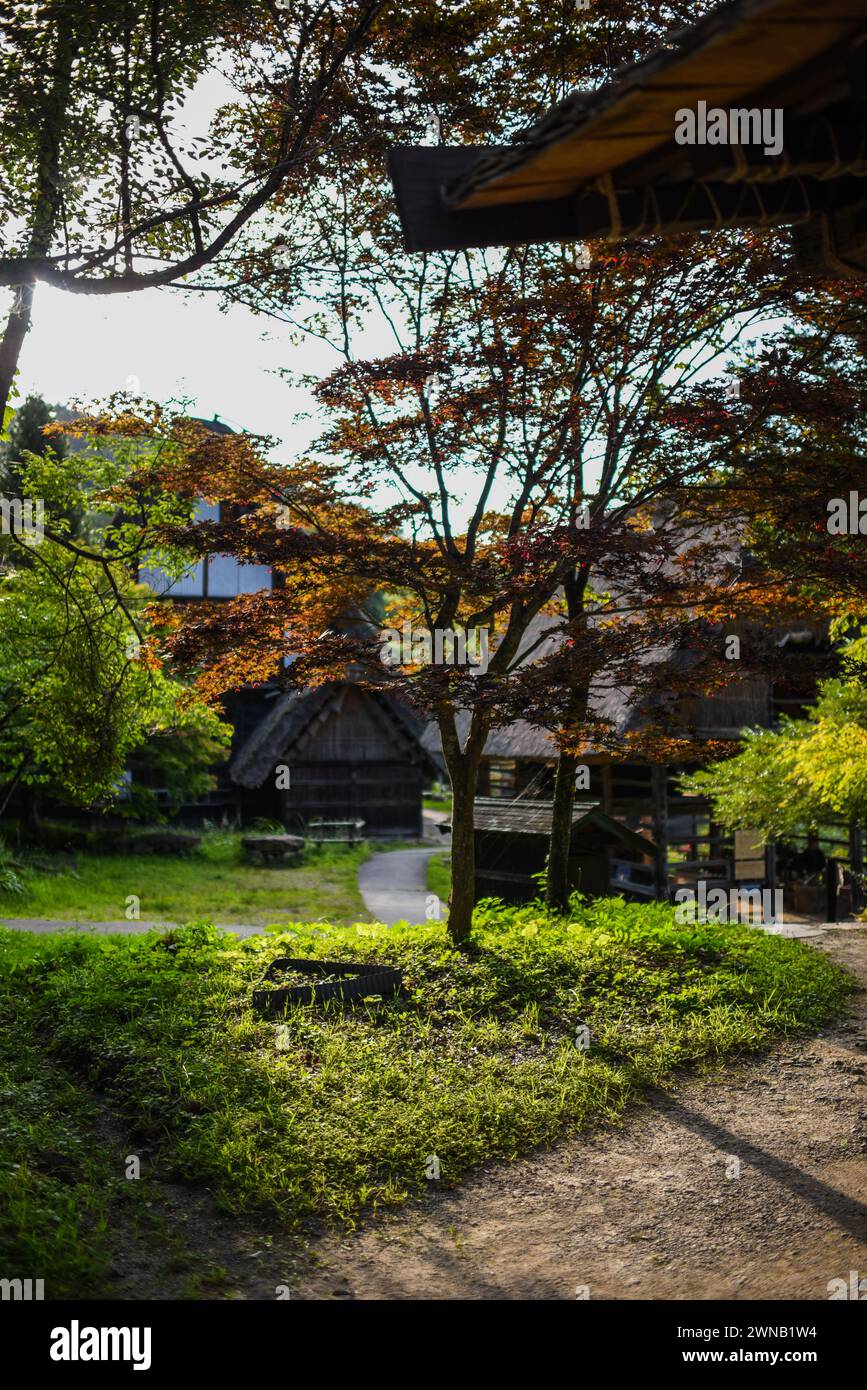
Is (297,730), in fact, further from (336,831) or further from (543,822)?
(543,822)

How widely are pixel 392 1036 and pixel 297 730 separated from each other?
20940 mm

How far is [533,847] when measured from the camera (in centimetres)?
1463

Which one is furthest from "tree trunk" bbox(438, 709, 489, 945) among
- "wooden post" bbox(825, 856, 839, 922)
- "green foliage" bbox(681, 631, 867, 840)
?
"wooden post" bbox(825, 856, 839, 922)

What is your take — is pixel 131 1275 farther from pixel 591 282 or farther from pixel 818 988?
pixel 591 282

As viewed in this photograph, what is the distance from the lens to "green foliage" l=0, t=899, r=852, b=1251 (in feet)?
19.4

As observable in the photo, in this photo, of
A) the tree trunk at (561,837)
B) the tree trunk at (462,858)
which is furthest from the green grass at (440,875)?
the tree trunk at (462,858)

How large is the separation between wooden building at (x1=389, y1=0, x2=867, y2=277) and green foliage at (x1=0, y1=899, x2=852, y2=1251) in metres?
4.51

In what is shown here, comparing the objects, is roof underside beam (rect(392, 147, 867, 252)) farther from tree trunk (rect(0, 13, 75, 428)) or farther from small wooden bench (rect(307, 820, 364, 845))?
small wooden bench (rect(307, 820, 364, 845))

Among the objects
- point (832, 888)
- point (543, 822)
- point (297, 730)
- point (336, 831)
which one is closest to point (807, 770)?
point (543, 822)

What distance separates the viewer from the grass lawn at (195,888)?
1756cm

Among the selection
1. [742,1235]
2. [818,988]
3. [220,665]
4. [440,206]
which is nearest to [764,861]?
[818,988]

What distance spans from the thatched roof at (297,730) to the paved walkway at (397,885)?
10.8ft

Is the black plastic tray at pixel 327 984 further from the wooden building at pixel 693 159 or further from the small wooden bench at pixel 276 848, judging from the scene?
the small wooden bench at pixel 276 848
